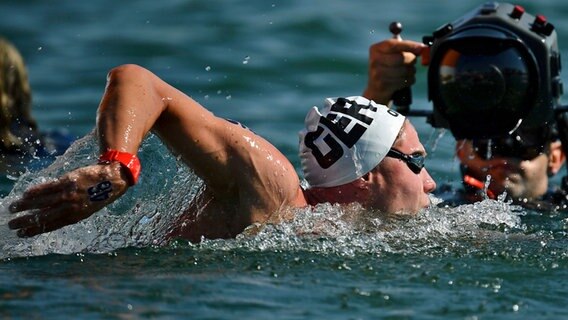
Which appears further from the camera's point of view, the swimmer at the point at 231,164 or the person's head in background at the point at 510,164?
the person's head in background at the point at 510,164

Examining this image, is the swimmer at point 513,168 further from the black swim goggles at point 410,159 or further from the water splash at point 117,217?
the water splash at point 117,217

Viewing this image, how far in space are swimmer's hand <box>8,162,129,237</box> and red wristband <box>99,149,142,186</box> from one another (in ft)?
0.07

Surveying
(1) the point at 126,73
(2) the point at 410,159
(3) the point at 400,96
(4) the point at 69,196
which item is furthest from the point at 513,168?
(4) the point at 69,196

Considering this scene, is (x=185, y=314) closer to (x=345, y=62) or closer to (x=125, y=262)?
(x=125, y=262)

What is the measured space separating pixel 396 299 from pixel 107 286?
98 cm

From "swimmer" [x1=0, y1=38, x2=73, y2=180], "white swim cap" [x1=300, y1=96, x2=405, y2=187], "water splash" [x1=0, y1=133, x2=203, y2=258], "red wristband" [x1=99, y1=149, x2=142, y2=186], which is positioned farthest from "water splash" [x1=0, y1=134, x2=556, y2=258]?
"swimmer" [x1=0, y1=38, x2=73, y2=180]

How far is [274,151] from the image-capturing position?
510cm

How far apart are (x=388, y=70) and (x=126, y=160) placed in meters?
2.19

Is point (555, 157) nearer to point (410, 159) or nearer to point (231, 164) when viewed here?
point (410, 159)

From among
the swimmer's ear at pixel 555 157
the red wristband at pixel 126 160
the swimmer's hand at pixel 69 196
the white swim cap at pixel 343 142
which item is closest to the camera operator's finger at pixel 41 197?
the swimmer's hand at pixel 69 196

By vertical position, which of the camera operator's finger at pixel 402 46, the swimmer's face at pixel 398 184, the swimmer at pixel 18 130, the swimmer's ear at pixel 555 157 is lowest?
the swimmer at pixel 18 130

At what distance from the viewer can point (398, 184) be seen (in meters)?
5.38

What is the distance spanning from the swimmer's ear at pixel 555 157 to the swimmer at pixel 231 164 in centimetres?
193

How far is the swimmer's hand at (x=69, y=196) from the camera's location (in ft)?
14.0
